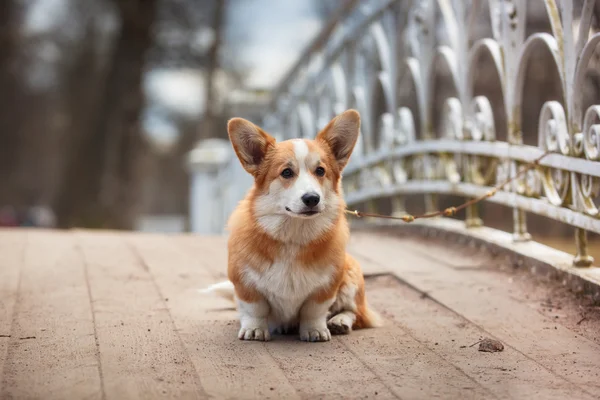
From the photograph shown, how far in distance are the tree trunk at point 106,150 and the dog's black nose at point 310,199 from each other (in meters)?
10.6

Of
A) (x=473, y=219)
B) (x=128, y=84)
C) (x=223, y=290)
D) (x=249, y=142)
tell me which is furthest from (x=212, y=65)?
(x=249, y=142)

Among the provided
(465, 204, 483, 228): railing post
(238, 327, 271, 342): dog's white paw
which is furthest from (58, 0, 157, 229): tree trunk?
(238, 327, 271, 342): dog's white paw

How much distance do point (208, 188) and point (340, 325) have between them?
Result: 6472 millimetres

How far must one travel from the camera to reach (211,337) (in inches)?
118

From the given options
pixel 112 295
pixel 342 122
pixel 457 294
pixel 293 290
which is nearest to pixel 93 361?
pixel 293 290

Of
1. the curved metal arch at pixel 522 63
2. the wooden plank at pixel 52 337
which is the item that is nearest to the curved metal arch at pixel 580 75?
the curved metal arch at pixel 522 63

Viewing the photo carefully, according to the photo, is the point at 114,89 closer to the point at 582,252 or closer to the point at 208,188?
the point at 208,188

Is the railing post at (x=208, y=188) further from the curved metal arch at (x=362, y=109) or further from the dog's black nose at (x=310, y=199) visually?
the dog's black nose at (x=310, y=199)

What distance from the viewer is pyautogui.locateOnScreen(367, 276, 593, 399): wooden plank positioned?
2369mm

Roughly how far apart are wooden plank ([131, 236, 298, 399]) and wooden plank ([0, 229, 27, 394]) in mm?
629

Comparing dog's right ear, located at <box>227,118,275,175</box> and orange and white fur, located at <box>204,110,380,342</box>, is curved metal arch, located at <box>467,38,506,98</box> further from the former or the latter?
dog's right ear, located at <box>227,118,275,175</box>

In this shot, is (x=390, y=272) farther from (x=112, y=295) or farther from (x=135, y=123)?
(x=135, y=123)

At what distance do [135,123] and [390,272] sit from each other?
37.4 ft

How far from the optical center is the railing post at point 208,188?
9.27m
